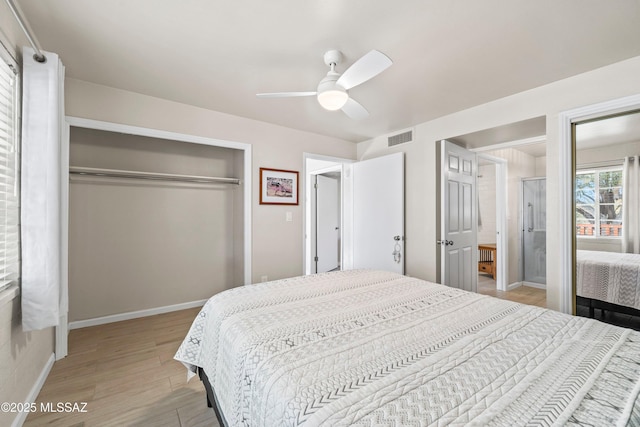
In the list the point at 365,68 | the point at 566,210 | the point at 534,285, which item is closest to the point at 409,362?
the point at 365,68

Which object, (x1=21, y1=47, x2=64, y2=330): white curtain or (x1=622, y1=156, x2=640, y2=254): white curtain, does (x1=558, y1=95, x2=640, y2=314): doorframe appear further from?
(x1=21, y1=47, x2=64, y2=330): white curtain

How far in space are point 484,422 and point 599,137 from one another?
270 cm

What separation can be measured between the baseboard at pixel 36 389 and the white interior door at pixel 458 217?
3.49 m

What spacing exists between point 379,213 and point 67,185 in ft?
10.7

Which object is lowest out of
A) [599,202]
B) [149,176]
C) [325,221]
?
[325,221]

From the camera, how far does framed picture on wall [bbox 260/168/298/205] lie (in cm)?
345

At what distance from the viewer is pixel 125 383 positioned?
2.03 m

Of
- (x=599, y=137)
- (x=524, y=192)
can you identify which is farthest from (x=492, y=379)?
(x=524, y=192)

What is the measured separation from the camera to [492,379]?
0.91 meters

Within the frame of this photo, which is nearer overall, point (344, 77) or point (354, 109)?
point (344, 77)

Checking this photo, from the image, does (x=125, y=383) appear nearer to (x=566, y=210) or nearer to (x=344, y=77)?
(x=344, y=77)

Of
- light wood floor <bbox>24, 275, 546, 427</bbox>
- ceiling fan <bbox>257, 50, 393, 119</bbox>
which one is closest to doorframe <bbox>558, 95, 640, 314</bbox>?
ceiling fan <bbox>257, 50, 393, 119</bbox>

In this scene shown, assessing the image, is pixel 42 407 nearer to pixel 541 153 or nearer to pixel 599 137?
pixel 599 137

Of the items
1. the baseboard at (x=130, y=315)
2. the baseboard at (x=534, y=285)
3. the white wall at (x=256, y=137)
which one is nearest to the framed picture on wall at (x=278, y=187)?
the white wall at (x=256, y=137)
